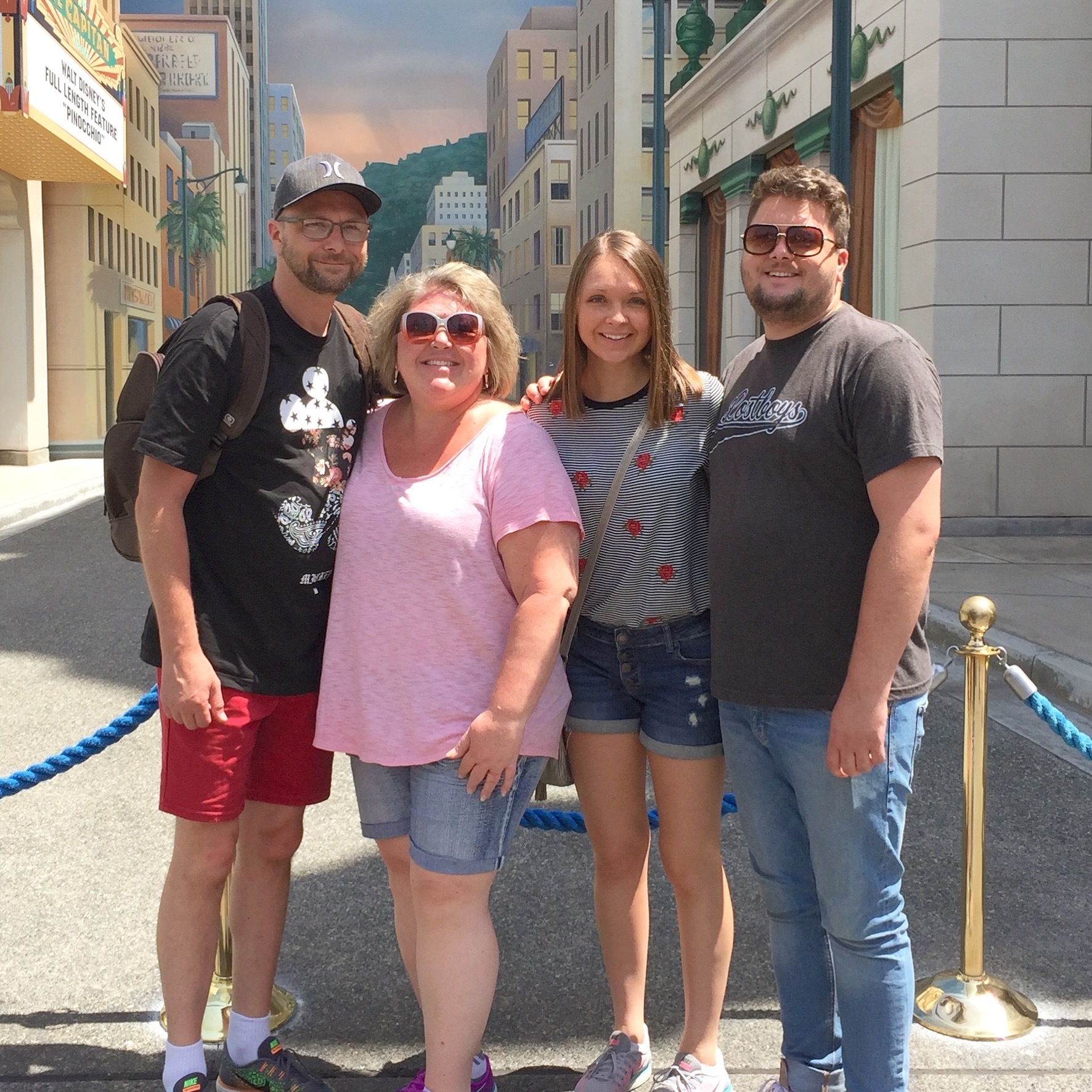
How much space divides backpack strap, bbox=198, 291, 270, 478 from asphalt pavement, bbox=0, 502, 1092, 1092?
1.61m

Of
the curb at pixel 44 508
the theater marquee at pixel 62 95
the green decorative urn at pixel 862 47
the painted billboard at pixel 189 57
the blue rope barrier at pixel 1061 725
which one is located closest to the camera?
the blue rope barrier at pixel 1061 725

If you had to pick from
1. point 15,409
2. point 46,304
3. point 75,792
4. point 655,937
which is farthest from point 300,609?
point 46,304

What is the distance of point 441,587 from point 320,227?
3.07 feet

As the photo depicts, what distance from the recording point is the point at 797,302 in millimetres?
2629

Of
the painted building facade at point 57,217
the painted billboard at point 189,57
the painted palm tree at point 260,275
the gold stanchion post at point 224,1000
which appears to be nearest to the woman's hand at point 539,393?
the gold stanchion post at point 224,1000

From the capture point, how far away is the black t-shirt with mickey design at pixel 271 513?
2.84 meters

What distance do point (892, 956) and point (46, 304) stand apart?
2826 cm

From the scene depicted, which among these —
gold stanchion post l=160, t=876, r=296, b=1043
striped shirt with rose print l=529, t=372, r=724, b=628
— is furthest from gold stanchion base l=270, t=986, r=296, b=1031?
striped shirt with rose print l=529, t=372, r=724, b=628

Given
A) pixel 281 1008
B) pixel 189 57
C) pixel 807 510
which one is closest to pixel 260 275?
pixel 189 57

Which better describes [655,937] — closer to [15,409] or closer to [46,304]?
[15,409]

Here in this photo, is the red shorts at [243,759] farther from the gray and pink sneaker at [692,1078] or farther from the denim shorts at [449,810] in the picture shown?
the gray and pink sneaker at [692,1078]

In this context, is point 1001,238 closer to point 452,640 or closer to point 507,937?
point 507,937

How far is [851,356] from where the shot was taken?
2520 millimetres

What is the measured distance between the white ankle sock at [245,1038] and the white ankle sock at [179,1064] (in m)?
0.10
